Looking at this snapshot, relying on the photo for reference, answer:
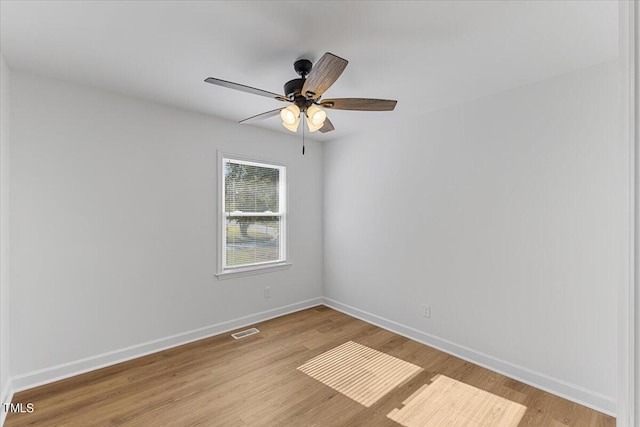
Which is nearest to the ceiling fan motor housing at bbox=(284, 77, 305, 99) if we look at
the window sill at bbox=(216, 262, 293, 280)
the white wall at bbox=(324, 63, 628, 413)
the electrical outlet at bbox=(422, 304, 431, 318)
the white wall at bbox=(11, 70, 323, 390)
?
the white wall at bbox=(11, 70, 323, 390)

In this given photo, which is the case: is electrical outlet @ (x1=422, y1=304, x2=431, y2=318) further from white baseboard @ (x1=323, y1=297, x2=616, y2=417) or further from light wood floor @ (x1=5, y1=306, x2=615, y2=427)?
light wood floor @ (x1=5, y1=306, x2=615, y2=427)

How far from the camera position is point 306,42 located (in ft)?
6.51

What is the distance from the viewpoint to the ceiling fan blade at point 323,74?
1.66m

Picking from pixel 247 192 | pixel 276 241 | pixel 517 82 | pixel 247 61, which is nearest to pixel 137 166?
pixel 247 192

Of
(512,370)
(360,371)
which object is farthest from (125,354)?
(512,370)

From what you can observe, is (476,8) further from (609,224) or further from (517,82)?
(609,224)

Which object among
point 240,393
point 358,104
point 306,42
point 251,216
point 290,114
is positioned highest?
point 306,42

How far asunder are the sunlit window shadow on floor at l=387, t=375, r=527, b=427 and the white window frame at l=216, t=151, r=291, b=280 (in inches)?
87.6

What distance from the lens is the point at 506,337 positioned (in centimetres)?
264

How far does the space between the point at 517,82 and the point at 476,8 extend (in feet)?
3.76

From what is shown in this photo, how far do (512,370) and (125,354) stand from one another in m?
3.47

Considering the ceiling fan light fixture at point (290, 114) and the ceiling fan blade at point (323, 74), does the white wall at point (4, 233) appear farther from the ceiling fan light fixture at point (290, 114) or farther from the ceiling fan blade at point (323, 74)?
the ceiling fan blade at point (323, 74)

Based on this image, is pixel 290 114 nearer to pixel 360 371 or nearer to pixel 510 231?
pixel 510 231

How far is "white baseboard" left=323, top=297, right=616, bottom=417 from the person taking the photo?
218cm
